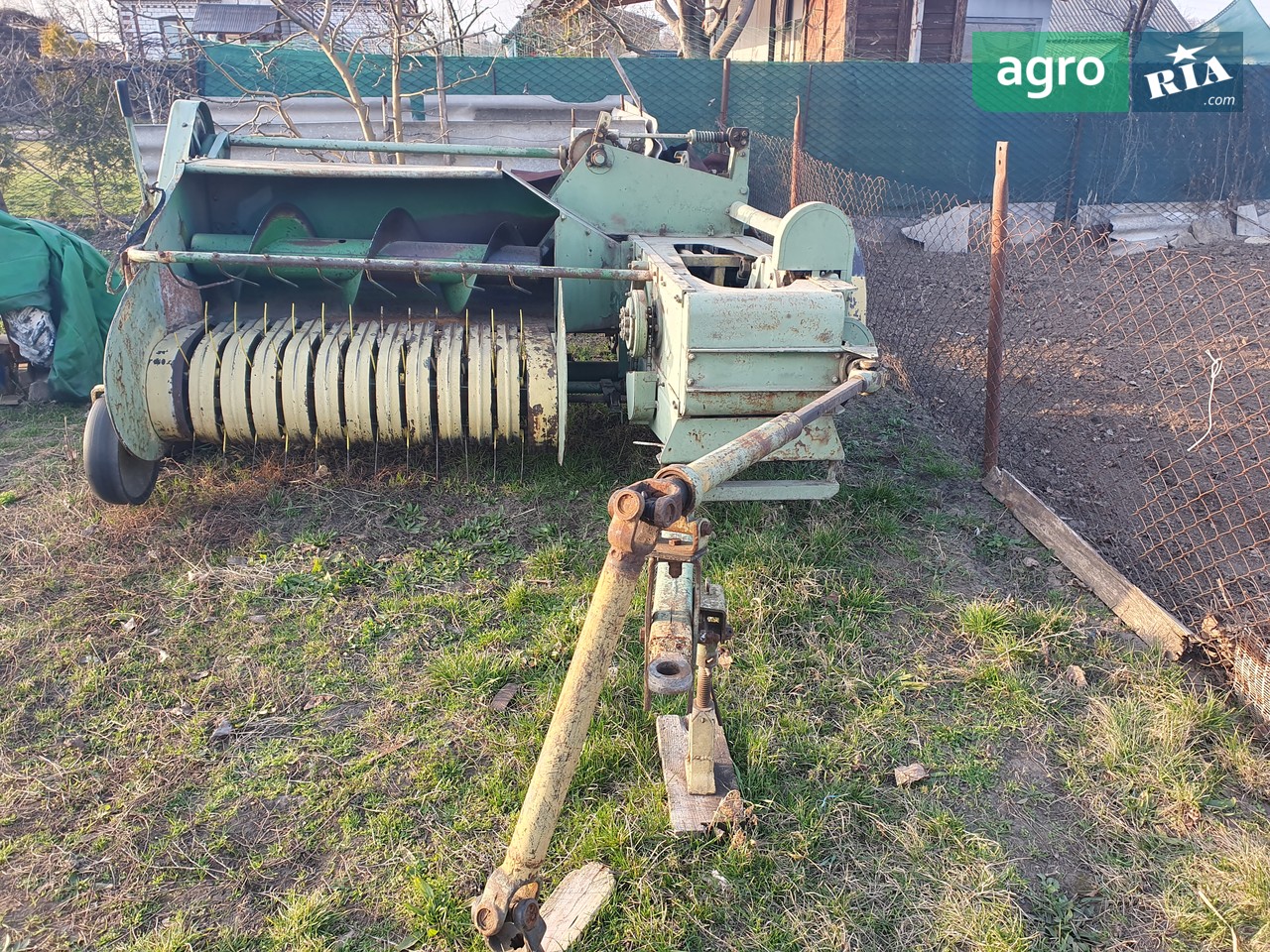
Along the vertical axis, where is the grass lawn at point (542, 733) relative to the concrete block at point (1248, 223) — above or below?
below

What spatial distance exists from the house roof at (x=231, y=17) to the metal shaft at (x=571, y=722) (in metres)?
25.9

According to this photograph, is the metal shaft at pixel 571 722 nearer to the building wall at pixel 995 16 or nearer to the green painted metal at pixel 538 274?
the green painted metal at pixel 538 274

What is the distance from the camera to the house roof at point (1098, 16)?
18.0 meters

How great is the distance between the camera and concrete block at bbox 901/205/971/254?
399 inches

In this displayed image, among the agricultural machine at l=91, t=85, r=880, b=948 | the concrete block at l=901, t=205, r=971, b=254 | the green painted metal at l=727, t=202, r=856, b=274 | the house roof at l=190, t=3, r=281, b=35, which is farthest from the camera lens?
the house roof at l=190, t=3, r=281, b=35

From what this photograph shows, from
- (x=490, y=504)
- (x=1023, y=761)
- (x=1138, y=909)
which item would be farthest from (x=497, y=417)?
(x=1138, y=909)

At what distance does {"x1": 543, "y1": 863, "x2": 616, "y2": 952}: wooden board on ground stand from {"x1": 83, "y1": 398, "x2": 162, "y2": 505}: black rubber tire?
261 cm

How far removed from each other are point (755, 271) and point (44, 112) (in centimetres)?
931

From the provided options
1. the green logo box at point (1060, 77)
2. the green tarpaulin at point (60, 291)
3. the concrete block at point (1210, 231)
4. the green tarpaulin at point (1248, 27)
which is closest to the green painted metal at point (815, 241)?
the green tarpaulin at point (60, 291)

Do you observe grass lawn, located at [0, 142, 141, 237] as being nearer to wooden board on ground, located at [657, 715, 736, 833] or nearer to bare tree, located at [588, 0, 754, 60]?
bare tree, located at [588, 0, 754, 60]

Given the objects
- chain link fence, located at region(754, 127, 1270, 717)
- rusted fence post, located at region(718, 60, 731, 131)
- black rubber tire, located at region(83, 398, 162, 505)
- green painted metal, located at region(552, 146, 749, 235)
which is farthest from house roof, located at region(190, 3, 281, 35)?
black rubber tire, located at region(83, 398, 162, 505)

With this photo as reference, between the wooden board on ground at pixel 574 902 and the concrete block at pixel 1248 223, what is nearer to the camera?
the wooden board on ground at pixel 574 902

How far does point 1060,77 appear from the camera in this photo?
38.9ft

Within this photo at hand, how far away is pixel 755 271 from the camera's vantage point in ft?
12.7
